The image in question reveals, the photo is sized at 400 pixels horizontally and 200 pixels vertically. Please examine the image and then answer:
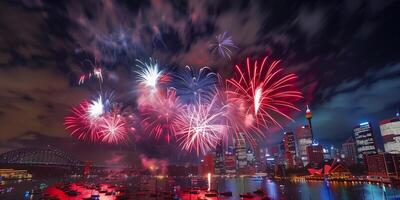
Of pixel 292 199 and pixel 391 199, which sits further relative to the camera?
pixel 292 199

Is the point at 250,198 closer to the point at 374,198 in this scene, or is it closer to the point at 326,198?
the point at 326,198

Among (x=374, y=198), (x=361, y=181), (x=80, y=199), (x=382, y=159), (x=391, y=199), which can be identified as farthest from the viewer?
(x=382, y=159)

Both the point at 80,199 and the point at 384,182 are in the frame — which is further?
the point at 384,182

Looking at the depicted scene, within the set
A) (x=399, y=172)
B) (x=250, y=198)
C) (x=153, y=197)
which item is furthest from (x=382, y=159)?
(x=153, y=197)

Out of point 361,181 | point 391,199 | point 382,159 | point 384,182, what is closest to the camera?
point 391,199

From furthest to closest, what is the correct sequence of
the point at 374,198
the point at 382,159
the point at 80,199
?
the point at 382,159, the point at 80,199, the point at 374,198

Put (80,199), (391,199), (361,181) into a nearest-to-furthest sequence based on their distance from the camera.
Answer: (391,199)
(80,199)
(361,181)

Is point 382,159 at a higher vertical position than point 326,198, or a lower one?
higher

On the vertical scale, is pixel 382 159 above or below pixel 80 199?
above

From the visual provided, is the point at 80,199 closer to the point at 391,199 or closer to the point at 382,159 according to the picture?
the point at 391,199

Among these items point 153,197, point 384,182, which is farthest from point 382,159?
point 153,197
